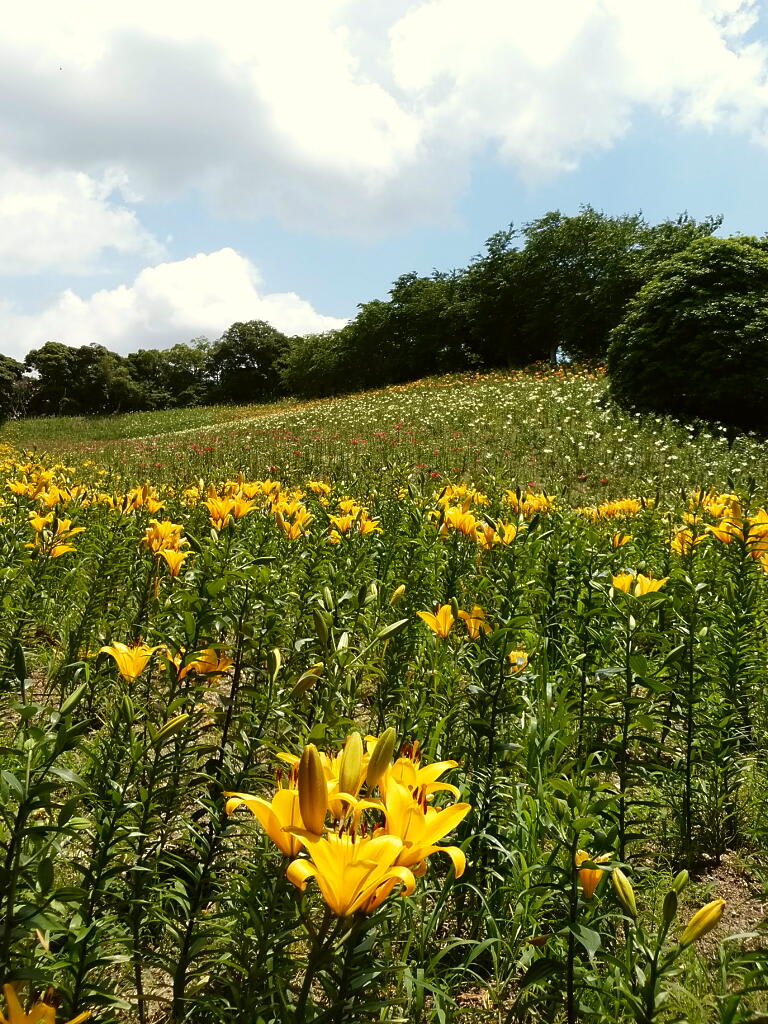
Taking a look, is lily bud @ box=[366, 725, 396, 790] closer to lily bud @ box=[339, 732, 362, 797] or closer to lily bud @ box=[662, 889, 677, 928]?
lily bud @ box=[339, 732, 362, 797]

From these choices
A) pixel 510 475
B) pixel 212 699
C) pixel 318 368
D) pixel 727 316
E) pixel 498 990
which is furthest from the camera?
pixel 318 368

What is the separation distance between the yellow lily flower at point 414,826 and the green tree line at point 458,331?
16932mm

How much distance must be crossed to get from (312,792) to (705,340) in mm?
14288

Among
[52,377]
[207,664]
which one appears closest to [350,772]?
[207,664]

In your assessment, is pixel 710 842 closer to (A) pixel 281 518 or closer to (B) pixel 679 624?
(B) pixel 679 624

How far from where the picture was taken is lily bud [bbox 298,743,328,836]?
708 millimetres

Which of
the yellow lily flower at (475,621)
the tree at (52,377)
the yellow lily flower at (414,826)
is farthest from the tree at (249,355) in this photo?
the yellow lily flower at (414,826)

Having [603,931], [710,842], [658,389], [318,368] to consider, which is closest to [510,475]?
[658,389]

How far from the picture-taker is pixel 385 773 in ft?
2.69

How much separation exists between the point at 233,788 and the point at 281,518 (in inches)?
76.8

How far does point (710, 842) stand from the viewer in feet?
6.52

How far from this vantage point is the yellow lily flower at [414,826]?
0.74 m

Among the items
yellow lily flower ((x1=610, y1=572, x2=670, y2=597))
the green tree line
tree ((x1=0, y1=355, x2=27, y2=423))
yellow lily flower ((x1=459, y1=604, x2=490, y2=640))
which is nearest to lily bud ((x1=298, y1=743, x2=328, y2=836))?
yellow lily flower ((x1=459, y1=604, x2=490, y2=640))

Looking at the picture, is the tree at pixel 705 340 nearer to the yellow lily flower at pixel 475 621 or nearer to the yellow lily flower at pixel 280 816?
the yellow lily flower at pixel 475 621
